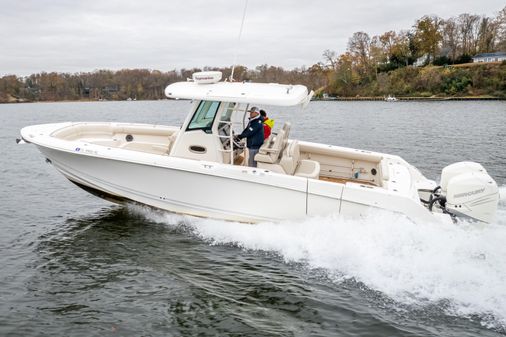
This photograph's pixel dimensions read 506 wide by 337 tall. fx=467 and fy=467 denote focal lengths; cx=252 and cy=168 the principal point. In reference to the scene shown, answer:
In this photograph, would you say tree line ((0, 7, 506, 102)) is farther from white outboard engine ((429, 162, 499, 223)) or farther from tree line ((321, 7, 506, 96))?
white outboard engine ((429, 162, 499, 223))

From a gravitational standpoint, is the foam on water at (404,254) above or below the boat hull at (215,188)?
below

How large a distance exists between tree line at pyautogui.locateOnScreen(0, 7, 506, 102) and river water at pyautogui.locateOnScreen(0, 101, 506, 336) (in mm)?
81659

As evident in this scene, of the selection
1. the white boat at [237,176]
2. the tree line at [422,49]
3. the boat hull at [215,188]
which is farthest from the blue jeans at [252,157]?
the tree line at [422,49]

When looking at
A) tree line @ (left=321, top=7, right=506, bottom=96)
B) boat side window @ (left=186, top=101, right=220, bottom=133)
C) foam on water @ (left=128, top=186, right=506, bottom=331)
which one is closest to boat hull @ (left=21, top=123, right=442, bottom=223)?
foam on water @ (left=128, top=186, right=506, bottom=331)

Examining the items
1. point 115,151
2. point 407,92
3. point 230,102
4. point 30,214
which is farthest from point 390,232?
point 407,92

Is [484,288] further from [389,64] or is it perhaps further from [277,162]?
[389,64]

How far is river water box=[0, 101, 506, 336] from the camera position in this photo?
618 centimetres

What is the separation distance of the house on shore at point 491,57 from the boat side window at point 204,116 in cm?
9951

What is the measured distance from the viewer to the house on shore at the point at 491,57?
309 ft

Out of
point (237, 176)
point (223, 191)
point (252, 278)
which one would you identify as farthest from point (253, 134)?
point (252, 278)

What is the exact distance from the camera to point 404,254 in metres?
7.19

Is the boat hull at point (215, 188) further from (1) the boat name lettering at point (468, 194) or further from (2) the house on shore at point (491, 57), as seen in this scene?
(2) the house on shore at point (491, 57)

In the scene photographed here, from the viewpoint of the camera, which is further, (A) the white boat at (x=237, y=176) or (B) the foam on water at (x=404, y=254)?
(A) the white boat at (x=237, y=176)

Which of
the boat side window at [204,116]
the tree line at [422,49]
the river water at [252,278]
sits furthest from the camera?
the tree line at [422,49]
